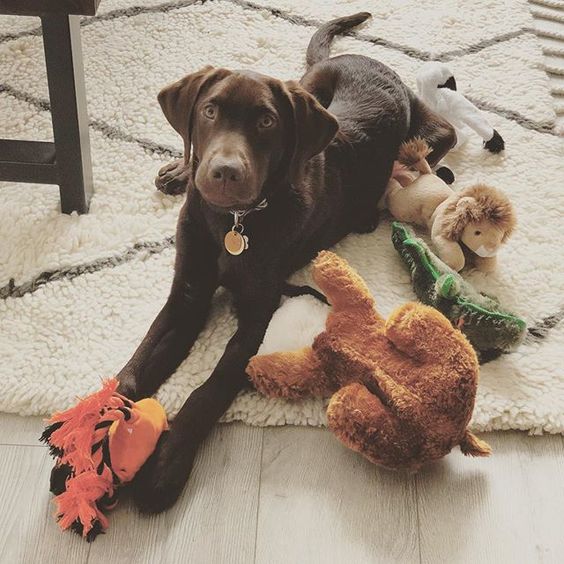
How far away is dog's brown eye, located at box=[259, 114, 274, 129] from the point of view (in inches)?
59.8

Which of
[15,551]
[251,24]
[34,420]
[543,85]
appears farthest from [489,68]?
[15,551]

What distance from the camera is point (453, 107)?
2223 mm

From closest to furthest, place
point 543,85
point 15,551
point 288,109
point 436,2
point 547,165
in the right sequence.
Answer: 1. point 15,551
2. point 288,109
3. point 547,165
4. point 543,85
5. point 436,2

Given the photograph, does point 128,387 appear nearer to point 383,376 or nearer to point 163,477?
point 163,477

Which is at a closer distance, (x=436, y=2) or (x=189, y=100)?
(x=189, y=100)

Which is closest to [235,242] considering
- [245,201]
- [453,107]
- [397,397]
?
[245,201]

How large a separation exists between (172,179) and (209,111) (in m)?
0.51

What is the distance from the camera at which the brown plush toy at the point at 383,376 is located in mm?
1444

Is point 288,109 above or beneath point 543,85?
above

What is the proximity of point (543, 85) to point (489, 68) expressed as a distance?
0.17 meters

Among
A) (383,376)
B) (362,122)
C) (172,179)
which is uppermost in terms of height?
(362,122)

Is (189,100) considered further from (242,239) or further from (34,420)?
(34,420)

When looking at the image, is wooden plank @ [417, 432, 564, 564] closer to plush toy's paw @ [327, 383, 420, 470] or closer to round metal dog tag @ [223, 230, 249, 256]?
plush toy's paw @ [327, 383, 420, 470]

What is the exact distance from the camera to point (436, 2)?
2.72 meters
